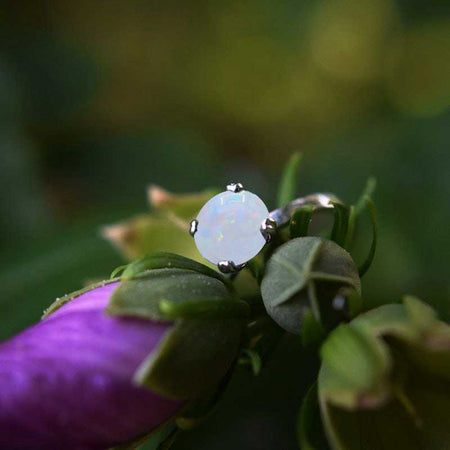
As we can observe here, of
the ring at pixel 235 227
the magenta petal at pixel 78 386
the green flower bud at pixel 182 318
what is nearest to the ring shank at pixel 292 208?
the ring at pixel 235 227

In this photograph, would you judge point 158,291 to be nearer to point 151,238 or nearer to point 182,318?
point 182,318

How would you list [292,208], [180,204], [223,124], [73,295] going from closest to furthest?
[73,295] < [292,208] < [180,204] < [223,124]

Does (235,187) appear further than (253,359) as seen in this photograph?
Yes

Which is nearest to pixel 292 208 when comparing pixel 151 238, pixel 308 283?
pixel 308 283

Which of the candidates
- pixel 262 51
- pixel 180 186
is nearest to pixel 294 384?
pixel 180 186

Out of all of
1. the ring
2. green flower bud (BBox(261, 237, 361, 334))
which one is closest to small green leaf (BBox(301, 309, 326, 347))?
green flower bud (BBox(261, 237, 361, 334))

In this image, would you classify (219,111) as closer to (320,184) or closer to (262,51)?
(262,51)

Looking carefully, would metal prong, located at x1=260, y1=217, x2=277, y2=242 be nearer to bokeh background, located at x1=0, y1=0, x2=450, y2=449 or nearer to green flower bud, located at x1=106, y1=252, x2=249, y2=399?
green flower bud, located at x1=106, y1=252, x2=249, y2=399
